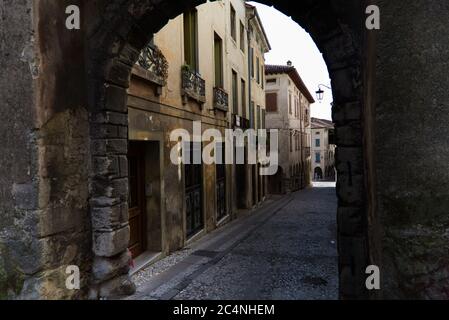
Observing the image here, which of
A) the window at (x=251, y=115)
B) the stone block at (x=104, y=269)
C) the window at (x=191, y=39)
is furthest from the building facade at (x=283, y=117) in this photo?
the stone block at (x=104, y=269)

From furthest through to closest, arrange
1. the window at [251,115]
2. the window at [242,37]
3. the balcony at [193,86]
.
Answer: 1. the window at [251,115]
2. the window at [242,37]
3. the balcony at [193,86]

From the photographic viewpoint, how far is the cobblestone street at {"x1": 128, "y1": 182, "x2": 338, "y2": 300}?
4766 mm

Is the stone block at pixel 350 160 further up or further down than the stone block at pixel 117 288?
further up

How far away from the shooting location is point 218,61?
11.7m

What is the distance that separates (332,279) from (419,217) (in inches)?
116

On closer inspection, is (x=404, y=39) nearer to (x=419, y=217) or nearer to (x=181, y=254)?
(x=419, y=217)

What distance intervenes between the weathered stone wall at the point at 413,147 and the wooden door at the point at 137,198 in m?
4.65

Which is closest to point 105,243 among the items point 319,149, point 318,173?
point 319,149

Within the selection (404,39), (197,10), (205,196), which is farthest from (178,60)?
(404,39)

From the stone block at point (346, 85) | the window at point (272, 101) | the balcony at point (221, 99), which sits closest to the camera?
the stone block at point (346, 85)

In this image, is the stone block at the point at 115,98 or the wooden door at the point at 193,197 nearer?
the stone block at the point at 115,98

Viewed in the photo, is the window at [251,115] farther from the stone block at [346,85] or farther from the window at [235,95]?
the stone block at [346,85]

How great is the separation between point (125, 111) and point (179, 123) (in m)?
3.01

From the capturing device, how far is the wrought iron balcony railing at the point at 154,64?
619 centimetres
